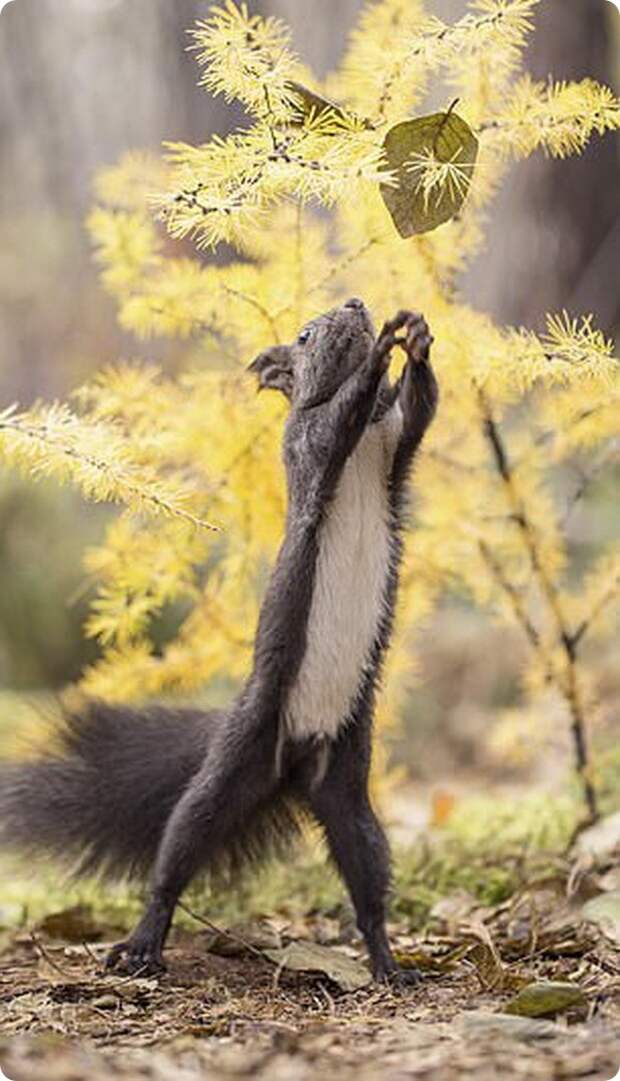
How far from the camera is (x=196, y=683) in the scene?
3.37 m

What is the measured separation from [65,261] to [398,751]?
3.09 meters

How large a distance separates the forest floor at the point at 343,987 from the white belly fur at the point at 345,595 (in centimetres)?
45

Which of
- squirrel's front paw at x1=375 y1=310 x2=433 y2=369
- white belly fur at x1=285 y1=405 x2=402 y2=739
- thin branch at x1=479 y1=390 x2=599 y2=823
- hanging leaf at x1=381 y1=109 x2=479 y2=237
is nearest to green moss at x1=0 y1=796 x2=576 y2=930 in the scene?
thin branch at x1=479 y1=390 x2=599 y2=823

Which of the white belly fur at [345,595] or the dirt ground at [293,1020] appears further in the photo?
the white belly fur at [345,595]

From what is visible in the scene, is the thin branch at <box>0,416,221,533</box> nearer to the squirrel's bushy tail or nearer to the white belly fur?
the white belly fur

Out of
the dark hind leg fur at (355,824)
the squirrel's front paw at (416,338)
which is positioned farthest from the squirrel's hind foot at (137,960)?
the squirrel's front paw at (416,338)

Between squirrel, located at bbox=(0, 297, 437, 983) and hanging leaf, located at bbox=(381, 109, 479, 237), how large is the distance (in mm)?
235

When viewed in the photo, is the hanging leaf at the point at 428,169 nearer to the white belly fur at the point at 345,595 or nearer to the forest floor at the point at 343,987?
the white belly fur at the point at 345,595

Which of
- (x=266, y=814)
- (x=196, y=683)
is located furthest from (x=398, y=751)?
(x=266, y=814)

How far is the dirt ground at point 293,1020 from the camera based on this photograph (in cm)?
173

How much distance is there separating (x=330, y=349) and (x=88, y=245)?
14.8 feet

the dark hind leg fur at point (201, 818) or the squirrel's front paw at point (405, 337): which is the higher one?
the squirrel's front paw at point (405, 337)

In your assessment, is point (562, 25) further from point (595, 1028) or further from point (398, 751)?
point (398, 751)

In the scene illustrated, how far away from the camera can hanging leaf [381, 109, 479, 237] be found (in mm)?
2248
